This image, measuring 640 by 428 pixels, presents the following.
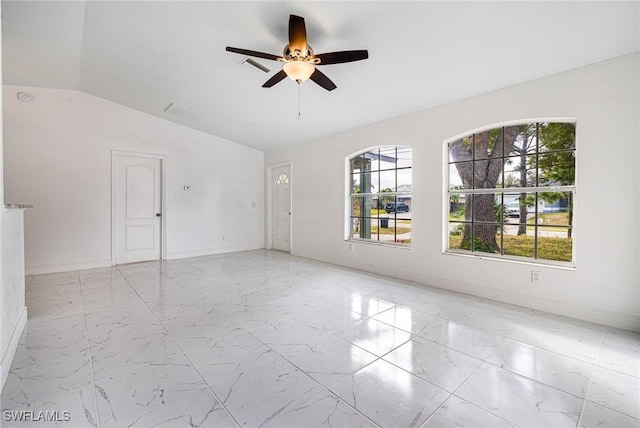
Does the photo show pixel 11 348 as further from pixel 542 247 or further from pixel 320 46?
pixel 542 247

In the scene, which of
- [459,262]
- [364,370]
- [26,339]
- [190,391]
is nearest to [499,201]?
[459,262]

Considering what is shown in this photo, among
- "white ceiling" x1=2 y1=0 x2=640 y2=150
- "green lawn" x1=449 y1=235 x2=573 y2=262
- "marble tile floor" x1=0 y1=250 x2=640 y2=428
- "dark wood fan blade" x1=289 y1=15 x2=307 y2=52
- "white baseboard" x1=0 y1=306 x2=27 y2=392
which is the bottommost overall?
"marble tile floor" x1=0 y1=250 x2=640 y2=428

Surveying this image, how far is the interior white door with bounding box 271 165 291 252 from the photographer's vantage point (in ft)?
22.5

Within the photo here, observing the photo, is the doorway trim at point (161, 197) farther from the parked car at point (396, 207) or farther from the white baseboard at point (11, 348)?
the parked car at point (396, 207)

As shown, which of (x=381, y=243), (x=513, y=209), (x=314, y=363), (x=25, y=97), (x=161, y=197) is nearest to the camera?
(x=314, y=363)

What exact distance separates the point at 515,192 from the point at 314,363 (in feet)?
10.1

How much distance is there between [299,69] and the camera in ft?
8.32

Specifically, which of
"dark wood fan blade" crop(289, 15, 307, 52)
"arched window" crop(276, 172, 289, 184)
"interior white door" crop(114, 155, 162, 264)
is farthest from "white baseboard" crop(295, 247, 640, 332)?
"interior white door" crop(114, 155, 162, 264)

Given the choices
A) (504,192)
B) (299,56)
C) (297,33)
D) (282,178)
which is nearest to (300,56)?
(299,56)

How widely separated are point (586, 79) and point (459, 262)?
2357 millimetres

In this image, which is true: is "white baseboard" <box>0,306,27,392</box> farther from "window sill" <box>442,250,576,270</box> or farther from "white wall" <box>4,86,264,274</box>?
"window sill" <box>442,250,576,270</box>

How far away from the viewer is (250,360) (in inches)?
86.2

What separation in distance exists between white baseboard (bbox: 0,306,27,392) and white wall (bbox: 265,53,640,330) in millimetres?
4235

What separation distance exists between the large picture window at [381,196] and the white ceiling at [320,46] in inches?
29.0
